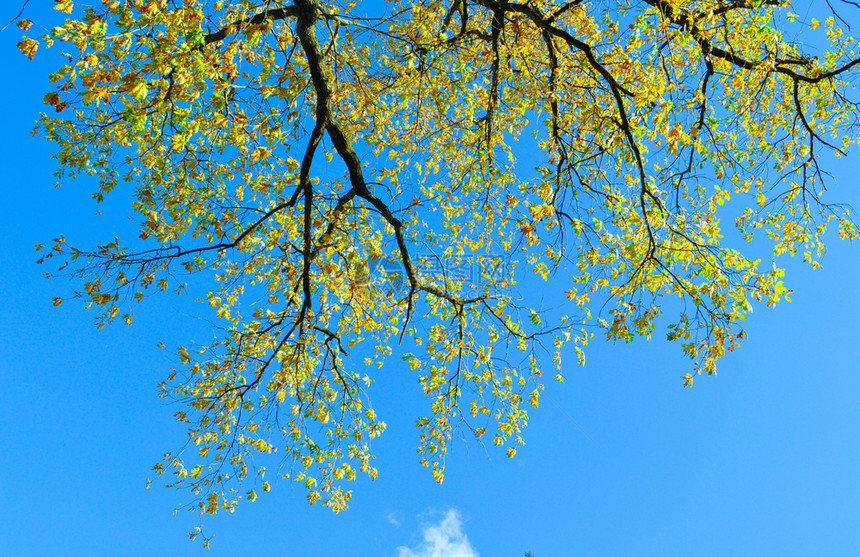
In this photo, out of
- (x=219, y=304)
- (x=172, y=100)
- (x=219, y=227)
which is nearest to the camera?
(x=172, y=100)

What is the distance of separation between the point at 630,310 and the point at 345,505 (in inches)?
→ 184

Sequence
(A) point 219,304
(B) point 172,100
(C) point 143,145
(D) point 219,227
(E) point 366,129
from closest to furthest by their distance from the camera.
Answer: (B) point 172,100 < (D) point 219,227 < (C) point 143,145 < (A) point 219,304 < (E) point 366,129

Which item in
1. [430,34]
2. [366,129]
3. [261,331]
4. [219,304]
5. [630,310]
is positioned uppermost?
[430,34]

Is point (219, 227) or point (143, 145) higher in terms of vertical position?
point (143, 145)

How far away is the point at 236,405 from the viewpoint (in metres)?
6.44

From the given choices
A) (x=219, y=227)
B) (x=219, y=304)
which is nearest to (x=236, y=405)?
(x=219, y=304)

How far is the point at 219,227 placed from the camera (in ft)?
20.7

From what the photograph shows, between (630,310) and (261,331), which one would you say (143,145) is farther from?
(630,310)

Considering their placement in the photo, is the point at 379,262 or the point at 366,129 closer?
the point at 379,262

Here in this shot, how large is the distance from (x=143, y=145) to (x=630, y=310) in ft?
22.4

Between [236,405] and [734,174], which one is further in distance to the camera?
[734,174]

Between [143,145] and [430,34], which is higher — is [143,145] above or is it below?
below

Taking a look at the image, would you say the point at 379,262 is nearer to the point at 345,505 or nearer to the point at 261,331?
the point at 261,331

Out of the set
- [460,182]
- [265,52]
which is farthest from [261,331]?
[265,52]
